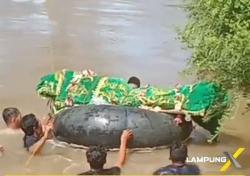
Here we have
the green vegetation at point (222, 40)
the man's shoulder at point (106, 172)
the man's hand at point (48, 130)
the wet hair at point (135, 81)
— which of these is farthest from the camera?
the wet hair at point (135, 81)

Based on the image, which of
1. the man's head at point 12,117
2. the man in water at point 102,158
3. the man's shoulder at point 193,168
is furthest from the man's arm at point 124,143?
the man's head at point 12,117

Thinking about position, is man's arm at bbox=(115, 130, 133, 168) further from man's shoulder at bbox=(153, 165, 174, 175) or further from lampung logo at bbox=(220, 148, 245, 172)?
lampung logo at bbox=(220, 148, 245, 172)

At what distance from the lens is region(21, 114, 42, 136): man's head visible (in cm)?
116

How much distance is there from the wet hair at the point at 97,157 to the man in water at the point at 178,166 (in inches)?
3.5

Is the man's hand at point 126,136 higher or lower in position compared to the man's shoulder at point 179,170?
higher

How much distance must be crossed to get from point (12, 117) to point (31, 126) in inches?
2.7

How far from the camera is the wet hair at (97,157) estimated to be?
1042 mm

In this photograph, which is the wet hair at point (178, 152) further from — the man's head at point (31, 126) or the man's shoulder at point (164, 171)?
the man's head at point (31, 126)

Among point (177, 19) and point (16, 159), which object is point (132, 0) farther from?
point (16, 159)

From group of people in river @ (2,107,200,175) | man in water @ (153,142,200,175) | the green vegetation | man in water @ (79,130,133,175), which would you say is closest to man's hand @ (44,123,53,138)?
group of people in river @ (2,107,200,175)

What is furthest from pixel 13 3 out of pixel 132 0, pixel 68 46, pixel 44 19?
pixel 68 46

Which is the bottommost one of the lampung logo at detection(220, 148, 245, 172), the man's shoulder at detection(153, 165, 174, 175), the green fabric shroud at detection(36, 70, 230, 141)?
the man's shoulder at detection(153, 165, 174, 175)

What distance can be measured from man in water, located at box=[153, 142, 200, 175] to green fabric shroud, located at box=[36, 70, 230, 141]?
0.07m

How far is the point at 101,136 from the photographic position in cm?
109
